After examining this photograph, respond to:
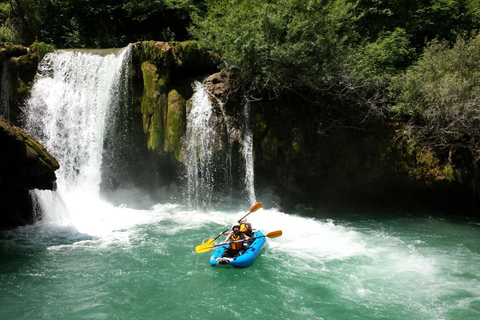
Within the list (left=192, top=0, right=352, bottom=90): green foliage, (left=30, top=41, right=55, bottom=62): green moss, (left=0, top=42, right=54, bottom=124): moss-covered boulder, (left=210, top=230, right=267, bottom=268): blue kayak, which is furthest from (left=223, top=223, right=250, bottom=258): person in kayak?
(left=30, top=41, right=55, bottom=62): green moss

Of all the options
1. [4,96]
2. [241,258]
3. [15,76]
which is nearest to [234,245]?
[241,258]

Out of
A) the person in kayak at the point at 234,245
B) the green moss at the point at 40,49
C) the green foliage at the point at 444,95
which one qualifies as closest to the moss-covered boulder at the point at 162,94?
the green moss at the point at 40,49

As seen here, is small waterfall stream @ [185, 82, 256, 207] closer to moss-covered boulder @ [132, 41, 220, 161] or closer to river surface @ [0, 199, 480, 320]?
moss-covered boulder @ [132, 41, 220, 161]

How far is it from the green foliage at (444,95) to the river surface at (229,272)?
293 centimetres

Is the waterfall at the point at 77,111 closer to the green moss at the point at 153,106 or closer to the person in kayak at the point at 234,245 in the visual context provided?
the green moss at the point at 153,106

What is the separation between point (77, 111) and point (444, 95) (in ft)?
37.0

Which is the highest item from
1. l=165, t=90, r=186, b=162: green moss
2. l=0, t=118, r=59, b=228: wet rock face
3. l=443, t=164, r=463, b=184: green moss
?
l=165, t=90, r=186, b=162: green moss

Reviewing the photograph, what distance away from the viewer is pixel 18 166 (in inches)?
290

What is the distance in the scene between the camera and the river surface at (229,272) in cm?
593

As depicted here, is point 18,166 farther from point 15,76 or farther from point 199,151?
point 15,76

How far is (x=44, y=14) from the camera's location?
16953mm

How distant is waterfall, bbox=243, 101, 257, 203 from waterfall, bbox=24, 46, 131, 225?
161 inches

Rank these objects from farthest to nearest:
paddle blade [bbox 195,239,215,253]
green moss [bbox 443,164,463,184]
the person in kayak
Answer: green moss [bbox 443,164,463,184]
paddle blade [bbox 195,239,215,253]
the person in kayak

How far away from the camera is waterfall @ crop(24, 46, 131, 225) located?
37.4ft
